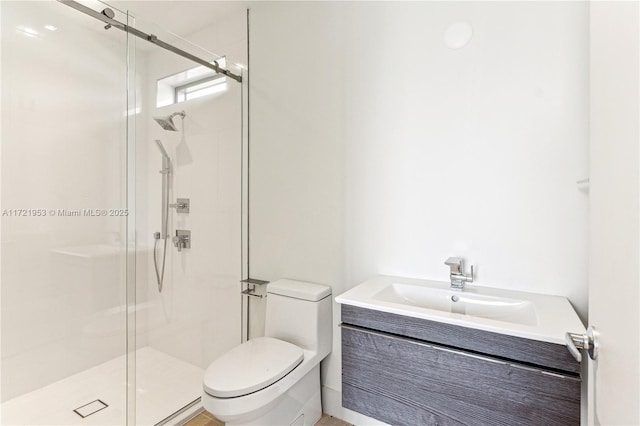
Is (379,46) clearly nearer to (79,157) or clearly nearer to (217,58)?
(217,58)

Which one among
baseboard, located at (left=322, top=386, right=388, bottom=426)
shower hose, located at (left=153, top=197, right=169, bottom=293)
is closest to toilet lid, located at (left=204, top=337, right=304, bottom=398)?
baseboard, located at (left=322, top=386, right=388, bottom=426)

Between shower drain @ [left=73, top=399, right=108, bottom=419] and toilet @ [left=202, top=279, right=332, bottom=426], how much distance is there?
0.82m

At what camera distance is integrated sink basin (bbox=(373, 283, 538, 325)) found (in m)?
1.17

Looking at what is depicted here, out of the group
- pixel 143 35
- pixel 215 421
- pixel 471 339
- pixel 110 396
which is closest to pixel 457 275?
pixel 471 339

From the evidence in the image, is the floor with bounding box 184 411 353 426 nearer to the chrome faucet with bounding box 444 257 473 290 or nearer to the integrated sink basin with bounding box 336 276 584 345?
the integrated sink basin with bounding box 336 276 584 345

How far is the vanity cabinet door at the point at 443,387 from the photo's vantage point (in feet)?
3.01

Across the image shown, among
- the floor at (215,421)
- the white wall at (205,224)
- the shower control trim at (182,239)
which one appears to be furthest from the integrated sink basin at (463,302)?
the shower control trim at (182,239)

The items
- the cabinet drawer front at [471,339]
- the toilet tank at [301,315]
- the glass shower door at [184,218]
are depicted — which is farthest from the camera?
the glass shower door at [184,218]

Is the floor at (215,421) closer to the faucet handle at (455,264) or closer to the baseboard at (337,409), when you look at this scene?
the baseboard at (337,409)

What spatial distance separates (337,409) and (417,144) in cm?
146

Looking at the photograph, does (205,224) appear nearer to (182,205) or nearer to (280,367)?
(182,205)

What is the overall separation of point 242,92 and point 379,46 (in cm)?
95

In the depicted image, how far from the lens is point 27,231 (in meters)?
1.54

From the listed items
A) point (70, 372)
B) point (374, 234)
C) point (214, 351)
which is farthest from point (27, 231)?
point (374, 234)
